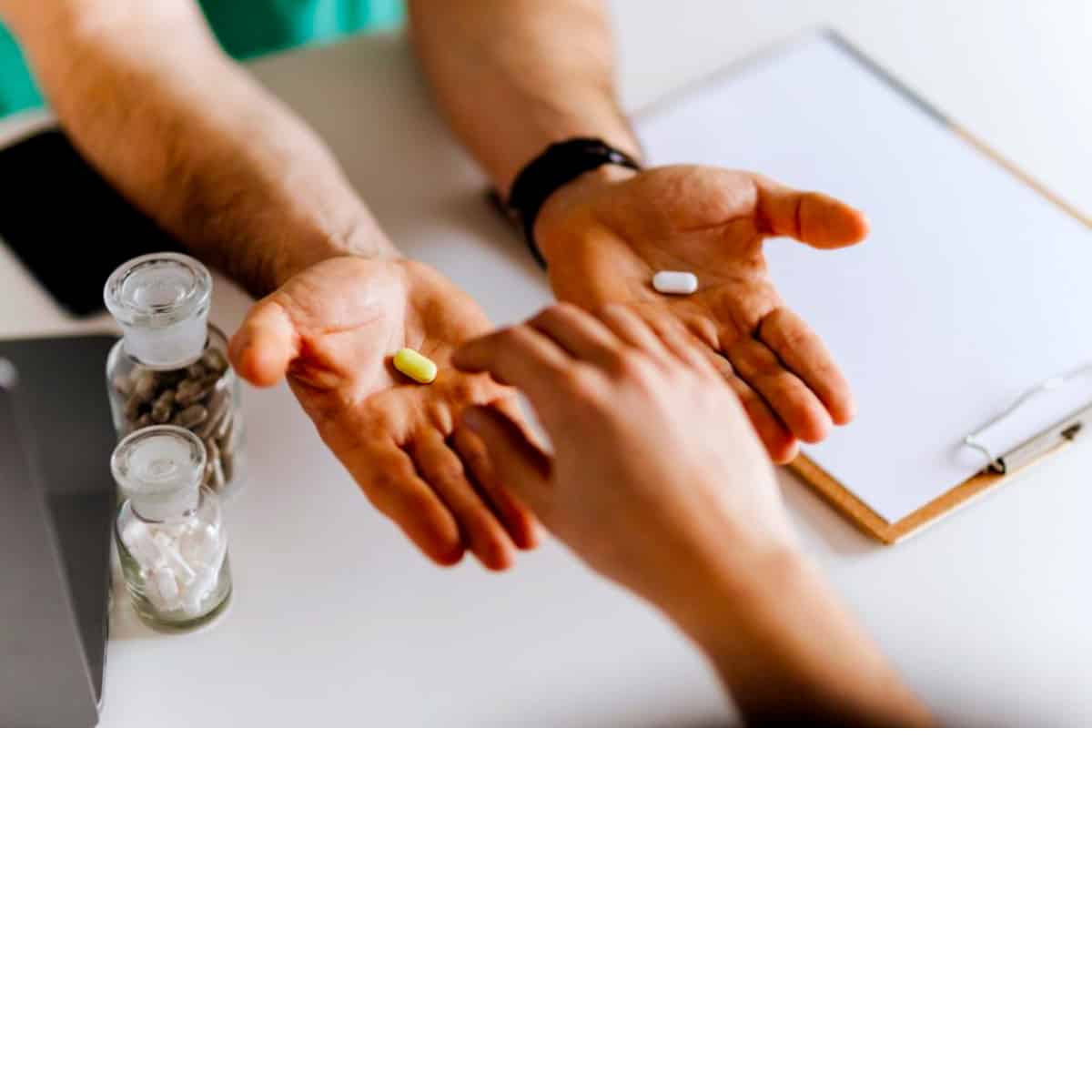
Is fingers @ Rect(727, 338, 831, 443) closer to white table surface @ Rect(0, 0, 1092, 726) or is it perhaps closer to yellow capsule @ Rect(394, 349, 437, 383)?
white table surface @ Rect(0, 0, 1092, 726)

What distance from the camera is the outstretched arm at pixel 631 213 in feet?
2.15

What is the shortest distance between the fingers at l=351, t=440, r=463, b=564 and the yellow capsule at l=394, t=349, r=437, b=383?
4 cm

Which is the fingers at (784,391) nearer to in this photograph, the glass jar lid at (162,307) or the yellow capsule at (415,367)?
the yellow capsule at (415,367)

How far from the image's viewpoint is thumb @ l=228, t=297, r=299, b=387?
539 millimetres

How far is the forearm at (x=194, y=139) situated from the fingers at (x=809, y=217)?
9.1 inches

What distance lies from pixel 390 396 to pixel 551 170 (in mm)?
251

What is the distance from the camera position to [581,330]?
1.66 ft

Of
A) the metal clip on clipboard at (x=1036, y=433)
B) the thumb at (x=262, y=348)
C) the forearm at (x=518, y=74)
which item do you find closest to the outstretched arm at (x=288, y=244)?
the thumb at (x=262, y=348)

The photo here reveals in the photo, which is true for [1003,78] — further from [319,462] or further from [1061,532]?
[319,462]

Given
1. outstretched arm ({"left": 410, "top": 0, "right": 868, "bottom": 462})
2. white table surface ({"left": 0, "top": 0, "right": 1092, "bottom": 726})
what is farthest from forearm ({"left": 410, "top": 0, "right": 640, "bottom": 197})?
white table surface ({"left": 0, "top": 0, "right": 1092, "bottom": 726})
